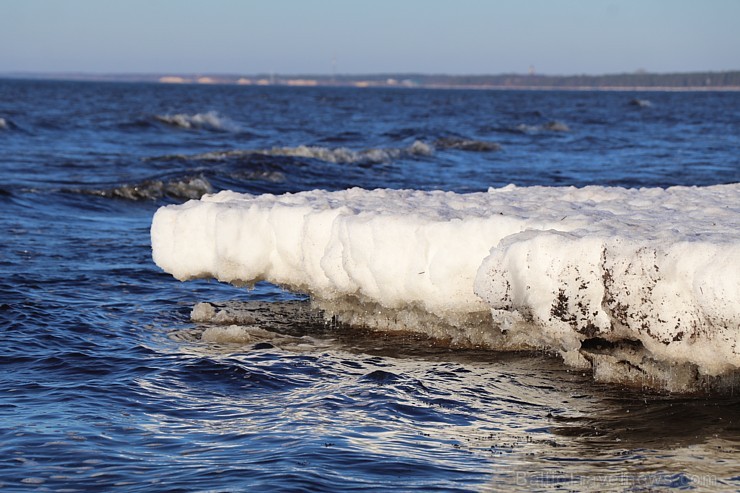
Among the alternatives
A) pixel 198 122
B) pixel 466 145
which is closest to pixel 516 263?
pixel 466 145

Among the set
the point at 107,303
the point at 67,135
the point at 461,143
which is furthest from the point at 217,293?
the point at 67,135

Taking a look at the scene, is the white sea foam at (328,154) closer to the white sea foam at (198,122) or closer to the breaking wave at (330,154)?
the breaking wave at (330,154)

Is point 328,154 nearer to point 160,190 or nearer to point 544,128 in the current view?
point 160,190

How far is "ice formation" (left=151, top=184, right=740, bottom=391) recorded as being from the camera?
17.8 ft

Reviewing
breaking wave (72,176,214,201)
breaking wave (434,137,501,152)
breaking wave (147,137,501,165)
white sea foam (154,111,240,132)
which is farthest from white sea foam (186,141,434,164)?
white sea foam (154,111,240,132)

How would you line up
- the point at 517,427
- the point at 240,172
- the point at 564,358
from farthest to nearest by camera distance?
the point at 240,172
the point at 564,358
the point at 517,427

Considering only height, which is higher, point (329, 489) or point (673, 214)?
point (673, 214)

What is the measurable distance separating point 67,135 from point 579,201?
84.7ft

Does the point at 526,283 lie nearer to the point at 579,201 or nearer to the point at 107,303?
the point at 579,201

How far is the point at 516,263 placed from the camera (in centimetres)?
590

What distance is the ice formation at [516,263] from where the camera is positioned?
5.43 metres

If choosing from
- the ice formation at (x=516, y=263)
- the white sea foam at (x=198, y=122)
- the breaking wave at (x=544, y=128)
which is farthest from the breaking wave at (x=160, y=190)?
the breaking wave at (x=544, y=128)

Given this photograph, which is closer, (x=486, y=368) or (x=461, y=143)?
(x=486, y=368)

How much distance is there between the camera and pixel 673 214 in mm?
6957
